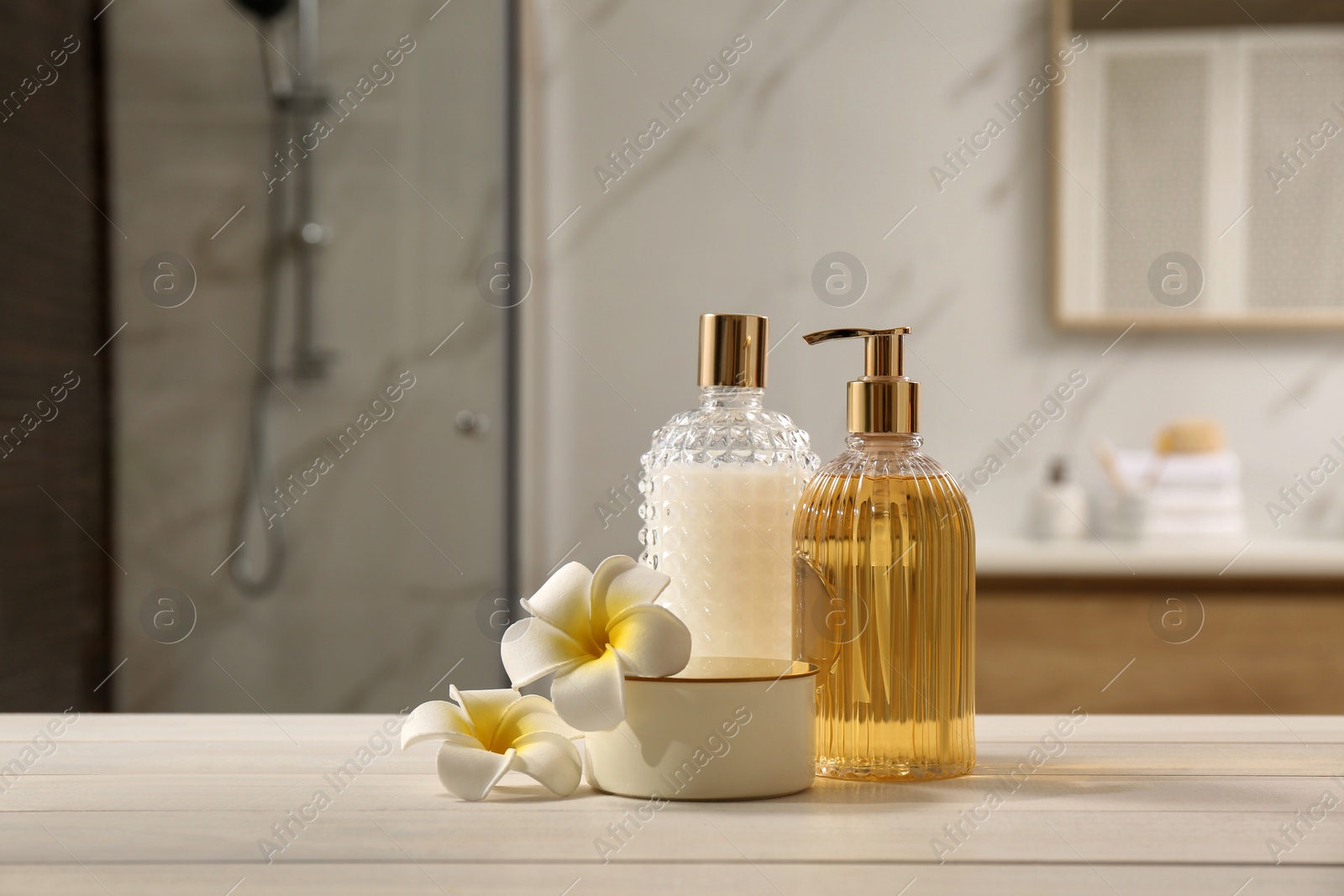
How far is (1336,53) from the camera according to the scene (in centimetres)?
186

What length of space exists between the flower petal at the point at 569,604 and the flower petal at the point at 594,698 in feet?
0.10

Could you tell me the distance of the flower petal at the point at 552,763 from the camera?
0.47 m

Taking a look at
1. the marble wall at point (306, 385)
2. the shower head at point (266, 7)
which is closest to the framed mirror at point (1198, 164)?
the marble wall at point (306, 385)

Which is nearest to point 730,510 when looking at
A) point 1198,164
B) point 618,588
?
point 618,588

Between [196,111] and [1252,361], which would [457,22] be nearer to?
[196,111]

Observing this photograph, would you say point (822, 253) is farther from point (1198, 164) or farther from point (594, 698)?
point (594, 698)

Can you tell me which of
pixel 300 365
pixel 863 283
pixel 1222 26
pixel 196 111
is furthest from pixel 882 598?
pixel 1222 26

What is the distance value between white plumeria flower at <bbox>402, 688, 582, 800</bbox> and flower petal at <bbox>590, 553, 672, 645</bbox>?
0.05m

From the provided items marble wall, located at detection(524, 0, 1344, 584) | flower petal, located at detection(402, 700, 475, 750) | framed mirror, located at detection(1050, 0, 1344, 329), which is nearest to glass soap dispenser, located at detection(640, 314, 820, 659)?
flower petal, located at detection(402, 700, 475, 750)

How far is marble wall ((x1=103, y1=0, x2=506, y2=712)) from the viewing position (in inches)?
56.2

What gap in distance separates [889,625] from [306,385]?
3.72 ft

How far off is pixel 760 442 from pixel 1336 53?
182 cm

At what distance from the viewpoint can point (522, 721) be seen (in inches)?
20.4

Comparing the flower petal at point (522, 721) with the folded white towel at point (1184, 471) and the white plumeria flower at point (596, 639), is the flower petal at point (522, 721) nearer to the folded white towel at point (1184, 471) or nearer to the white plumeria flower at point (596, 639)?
the white plumeria flower at point (596, 639)
